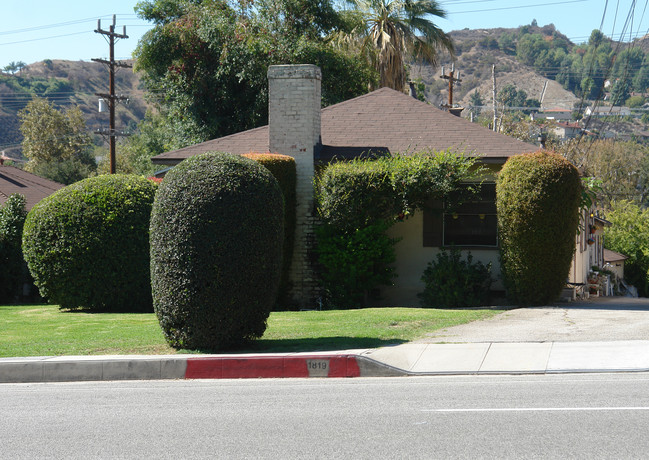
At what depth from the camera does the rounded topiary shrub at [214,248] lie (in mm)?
10602

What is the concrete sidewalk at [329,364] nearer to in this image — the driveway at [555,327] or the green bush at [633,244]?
the driveway at [555,327]

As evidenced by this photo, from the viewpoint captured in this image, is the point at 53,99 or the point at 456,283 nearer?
the point at 456,283

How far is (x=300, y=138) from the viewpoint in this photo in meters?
18.3

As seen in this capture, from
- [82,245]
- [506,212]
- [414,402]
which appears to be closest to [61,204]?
[82,245]

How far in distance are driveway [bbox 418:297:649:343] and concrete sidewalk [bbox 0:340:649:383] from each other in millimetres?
885

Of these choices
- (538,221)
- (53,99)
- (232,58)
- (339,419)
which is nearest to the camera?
(339,419)

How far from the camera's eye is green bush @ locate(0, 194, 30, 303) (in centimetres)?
2117

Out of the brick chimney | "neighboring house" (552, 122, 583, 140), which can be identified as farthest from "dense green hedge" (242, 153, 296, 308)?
"neighboring house" (552, 122, 583, 140)

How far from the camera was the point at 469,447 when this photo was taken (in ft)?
20.5

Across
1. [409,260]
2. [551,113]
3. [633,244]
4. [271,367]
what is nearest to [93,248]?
[409,260]

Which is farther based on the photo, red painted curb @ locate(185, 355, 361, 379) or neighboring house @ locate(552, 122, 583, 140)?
neighboring house @ locate(552, 122, 583, 140)

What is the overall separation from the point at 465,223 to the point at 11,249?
1234 cm

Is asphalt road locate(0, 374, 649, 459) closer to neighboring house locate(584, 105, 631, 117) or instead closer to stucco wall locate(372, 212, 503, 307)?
stucco wall locate(372, 212, 503, 307)

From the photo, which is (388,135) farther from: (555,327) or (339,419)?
(339,419)
